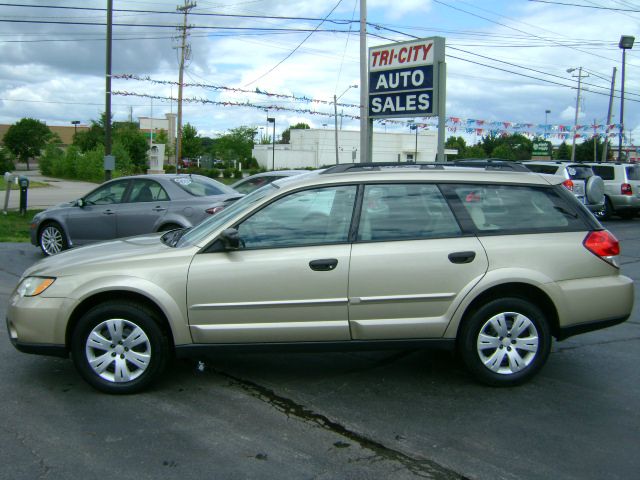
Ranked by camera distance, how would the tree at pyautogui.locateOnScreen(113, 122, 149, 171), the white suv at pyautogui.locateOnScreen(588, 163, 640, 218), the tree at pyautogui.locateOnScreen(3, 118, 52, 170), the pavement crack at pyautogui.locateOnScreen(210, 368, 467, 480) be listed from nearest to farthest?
the pavement crack at pyautogui.locateOnScreen(210, 368, 467, 480) < the white suv at pyautogui.locateOnScreen(588, 163, 640, 218) < the tree at pyautogui.locateOnScreen(113, 122, 149, 171) < the tree at pyautogui.locateOnScreen(3, 118, 52, 170)

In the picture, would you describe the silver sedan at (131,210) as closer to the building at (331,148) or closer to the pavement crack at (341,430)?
the pavement crack at (341,430)

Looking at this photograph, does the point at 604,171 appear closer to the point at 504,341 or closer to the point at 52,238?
the point at 52,238

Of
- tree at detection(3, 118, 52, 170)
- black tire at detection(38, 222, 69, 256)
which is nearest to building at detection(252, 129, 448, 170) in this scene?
tree at detection(3, 118, 52, 170)

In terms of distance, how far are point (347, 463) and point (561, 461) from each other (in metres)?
1.25

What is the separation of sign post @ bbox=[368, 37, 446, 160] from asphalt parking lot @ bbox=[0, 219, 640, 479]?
396 inches

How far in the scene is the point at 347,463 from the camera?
12.0 ft

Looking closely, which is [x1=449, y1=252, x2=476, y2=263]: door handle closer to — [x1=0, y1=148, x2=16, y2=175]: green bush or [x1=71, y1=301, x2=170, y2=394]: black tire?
[x1=71, y1=301, x2=170, y2=394]: black tire

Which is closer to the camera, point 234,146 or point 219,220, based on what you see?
point 219,220

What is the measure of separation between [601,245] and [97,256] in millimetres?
3871

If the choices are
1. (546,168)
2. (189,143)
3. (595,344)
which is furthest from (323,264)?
(189,143)

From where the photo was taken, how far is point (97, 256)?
480 cm

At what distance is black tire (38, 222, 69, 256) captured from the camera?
37.0 ft

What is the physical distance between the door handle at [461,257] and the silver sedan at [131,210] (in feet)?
20.3

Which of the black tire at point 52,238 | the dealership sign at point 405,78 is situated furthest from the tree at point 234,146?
the black tire at point 52,238
